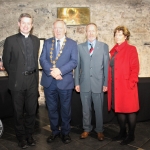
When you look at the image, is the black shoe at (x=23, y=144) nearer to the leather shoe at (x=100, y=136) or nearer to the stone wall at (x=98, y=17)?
the leather shoe at (x=100, y=136)

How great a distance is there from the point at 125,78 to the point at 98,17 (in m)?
2.56

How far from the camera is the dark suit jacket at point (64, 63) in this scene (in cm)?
260

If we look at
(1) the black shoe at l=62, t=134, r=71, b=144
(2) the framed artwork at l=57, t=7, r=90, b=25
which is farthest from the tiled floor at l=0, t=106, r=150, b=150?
(2) the framed artwork at l=57, t=7, r=90, b=25

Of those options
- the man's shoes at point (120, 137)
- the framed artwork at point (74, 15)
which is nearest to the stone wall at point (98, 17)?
the framed artwork at point (74, 15)

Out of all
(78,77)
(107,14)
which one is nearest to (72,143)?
(78,77)

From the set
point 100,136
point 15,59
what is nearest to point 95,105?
point 100,136

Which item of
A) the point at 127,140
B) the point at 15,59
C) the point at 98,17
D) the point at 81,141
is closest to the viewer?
the point at 15,59

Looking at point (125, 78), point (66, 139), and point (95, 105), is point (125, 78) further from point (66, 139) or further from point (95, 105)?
point (66, 139)

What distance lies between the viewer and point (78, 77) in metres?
2.83

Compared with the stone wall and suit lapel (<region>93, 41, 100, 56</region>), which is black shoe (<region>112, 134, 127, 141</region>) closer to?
suit lapel (<region>93, 41, 100, 56</region>)

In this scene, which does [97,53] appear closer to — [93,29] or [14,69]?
[93,29]

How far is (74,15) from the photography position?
457 centimetres

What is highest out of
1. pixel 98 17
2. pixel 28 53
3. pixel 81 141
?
pixel 98 17

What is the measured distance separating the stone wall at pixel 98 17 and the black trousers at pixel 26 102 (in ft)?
7.54
